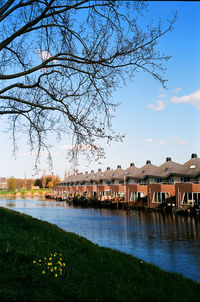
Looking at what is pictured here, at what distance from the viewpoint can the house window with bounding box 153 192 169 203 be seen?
38.1 metres

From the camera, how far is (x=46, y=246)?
8117 millimetres

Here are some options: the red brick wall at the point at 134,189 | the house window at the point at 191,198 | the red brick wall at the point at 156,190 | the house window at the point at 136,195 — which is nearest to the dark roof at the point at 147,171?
the red brick wall at the point at 134,189

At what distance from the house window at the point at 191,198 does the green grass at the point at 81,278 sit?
26.2m

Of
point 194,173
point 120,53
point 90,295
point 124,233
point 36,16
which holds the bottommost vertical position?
point 124,233

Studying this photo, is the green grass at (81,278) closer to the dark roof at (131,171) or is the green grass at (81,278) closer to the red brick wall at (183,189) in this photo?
the red brick wall at (183,189)

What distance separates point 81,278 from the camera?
242 inches

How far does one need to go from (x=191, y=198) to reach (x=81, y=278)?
2961cm

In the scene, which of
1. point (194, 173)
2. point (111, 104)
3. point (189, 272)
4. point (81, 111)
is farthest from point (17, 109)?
point (194, 173)

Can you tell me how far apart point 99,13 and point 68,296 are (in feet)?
23.0

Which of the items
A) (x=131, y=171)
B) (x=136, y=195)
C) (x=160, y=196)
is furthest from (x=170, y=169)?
(x=131, y=171)

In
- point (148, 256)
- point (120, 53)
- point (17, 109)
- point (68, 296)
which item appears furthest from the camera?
point (148, 256)

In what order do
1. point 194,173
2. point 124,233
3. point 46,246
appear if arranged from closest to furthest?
point 46,246 → point 124,233 → point 194,173

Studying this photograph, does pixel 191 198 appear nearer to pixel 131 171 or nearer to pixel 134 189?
pixel 134 189

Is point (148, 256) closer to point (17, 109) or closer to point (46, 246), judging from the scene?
point (46, 246)
